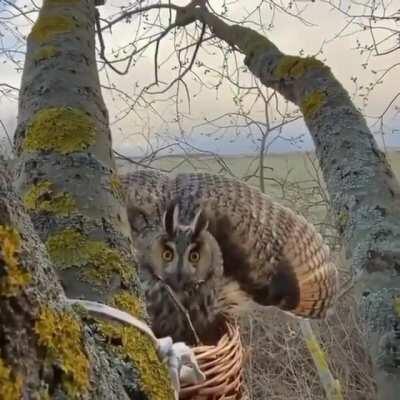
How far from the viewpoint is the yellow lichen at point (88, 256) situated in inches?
13.4

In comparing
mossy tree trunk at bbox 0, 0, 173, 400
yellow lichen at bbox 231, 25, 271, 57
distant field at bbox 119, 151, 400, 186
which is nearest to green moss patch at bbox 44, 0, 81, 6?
mossy tree trunk at bbox 0, 0, 173, 400

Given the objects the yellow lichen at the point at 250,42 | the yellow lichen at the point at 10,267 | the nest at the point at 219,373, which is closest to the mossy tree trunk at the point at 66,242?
the yellow lichen at the point at 10,267

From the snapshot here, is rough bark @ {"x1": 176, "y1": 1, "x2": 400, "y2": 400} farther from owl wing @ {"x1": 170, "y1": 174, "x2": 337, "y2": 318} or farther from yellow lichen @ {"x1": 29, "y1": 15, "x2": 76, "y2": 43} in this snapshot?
yellow lichen @ {"x1": 29, "y1": 15, "x2": 76, "y2": 43}

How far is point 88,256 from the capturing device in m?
0.34

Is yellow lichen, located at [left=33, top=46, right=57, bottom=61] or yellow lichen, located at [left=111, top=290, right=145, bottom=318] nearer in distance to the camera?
yellow lichen, located at [left=111, top=290, right=145, bottom=318]

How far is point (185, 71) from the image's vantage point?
1.32 meters

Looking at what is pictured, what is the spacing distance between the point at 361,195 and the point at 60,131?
23 centimetres

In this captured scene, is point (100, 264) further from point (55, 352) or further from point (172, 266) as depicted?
point (172, 266)

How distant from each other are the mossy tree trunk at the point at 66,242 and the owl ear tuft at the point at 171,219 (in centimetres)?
16

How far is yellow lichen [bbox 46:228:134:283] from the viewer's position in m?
0.34

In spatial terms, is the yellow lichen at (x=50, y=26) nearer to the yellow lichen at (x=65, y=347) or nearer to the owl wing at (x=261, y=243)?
the owl wing at (x=261, y=243)

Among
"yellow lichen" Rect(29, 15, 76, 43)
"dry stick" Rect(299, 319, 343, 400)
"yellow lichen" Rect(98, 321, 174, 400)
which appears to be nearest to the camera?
"yellow lichen" Rect(98, 321, 174, 400)

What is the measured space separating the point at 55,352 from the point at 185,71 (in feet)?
3.79

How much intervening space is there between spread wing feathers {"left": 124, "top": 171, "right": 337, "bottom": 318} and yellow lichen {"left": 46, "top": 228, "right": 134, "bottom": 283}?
0.28m
